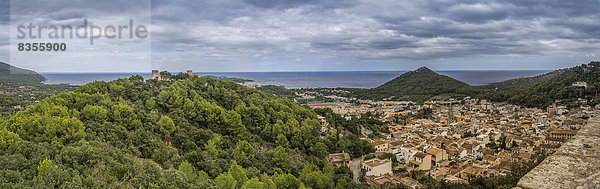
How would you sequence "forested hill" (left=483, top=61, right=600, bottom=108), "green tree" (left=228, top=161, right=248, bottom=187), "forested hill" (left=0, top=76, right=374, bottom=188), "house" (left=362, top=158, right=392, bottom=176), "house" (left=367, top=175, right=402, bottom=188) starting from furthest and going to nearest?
"forested hill" (left=483, top=61, right=600, bottom=108), "house" (left=362, top=158, right=392, bottom=176), "house" (left=367, top=175, right=402, bottom=188), "green tree" (left=228, top=161, right=248, bottom=187), "forested hill" (left=0, top=76, right=374, bottom=188)

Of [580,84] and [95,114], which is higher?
[580,84]

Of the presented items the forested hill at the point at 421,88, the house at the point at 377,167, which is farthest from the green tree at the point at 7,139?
the forested hill at the point at 421,88

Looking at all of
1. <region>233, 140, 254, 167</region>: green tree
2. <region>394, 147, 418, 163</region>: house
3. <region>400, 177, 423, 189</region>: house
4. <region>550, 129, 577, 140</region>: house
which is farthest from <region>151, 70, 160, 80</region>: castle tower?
<region>550, 129, 577, 140</region>: house

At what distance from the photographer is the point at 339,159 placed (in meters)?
21.1

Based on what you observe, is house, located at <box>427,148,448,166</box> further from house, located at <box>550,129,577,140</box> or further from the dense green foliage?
the dense green foliage

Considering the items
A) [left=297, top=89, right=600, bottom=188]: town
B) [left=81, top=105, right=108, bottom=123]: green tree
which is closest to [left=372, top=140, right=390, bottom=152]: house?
[left=297, top=89, right=600, bottom=188]: town

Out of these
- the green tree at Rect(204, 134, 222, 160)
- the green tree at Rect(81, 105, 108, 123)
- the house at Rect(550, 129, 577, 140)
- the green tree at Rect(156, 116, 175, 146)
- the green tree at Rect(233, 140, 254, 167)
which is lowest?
the green tree at Rect(233, 140, 254, 167)

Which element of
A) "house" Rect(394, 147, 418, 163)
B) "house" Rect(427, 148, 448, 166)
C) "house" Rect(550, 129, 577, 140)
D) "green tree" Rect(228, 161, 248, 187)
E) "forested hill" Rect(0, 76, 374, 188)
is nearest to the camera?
"forested hill" Rect(0, 76, 374, 188)

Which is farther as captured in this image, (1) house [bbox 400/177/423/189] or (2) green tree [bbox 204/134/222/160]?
(1) house [bbox 400/177/423/189]

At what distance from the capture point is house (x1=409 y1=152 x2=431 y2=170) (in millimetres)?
21156

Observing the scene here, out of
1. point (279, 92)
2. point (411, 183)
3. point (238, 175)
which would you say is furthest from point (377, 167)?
point (279, 92)

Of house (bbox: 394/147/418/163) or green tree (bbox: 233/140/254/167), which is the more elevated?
green tree (bbox: 233/140/254/167)

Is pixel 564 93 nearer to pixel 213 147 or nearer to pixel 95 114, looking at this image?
pixel 213 147

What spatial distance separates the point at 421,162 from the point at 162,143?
Answer: 15685mm
